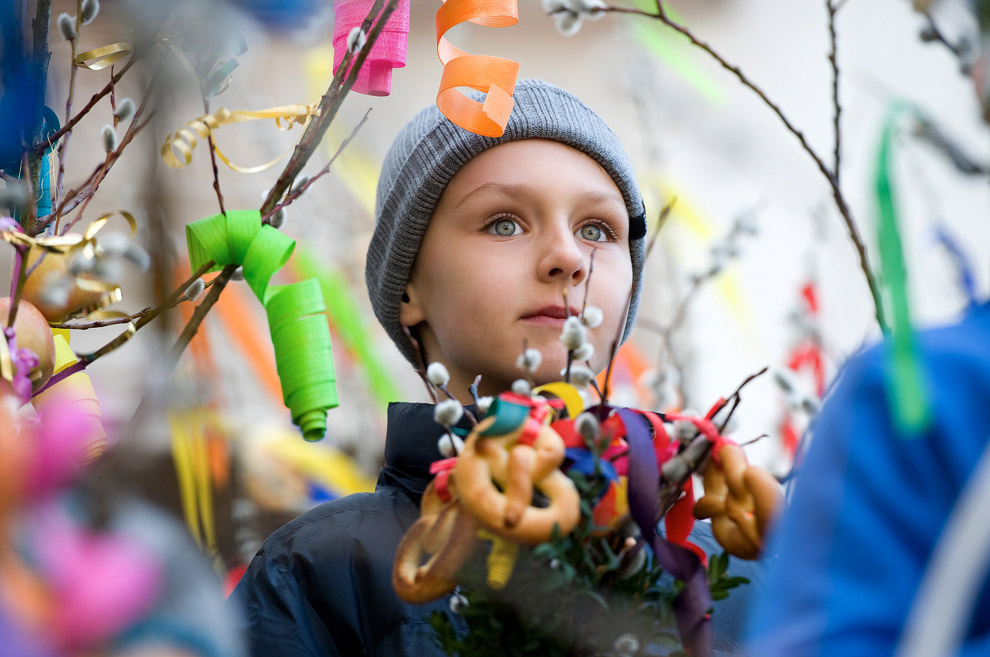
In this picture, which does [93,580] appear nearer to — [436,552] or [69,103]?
[436,552]

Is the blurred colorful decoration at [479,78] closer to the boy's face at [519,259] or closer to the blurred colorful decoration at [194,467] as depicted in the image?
the boy's face at [519,259]

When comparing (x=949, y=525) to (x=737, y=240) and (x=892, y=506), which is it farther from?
(x=737, y=240)

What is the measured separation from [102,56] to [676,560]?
530mm

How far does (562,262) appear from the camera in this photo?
0.87 metres

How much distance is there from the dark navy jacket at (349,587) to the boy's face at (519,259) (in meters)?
0.09

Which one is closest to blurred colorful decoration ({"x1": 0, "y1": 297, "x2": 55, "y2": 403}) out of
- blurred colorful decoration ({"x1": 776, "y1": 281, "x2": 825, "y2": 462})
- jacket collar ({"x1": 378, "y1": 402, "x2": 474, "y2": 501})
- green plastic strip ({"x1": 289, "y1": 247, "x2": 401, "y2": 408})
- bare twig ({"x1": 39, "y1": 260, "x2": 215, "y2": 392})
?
bare twig ({"x1": 39, "y1": 260, "x2": 215, "y2": 392})

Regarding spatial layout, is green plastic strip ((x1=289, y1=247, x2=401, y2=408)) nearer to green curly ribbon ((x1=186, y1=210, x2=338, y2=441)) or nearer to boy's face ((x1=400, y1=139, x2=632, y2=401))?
boy's face ((x1=400, y1=139, x2=632, y2=401))

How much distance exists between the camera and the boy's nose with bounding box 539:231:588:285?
34.2 inches

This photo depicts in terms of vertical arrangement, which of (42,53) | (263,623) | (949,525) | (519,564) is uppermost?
(42,53)

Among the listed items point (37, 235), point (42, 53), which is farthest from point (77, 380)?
point (42, 53)

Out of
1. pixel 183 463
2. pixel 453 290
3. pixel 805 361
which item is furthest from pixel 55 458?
pixel 805 361

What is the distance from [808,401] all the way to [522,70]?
1375mm

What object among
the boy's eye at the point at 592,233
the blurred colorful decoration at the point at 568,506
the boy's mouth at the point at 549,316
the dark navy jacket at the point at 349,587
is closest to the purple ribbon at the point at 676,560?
the blurred colorful decoration at the point at 568,506

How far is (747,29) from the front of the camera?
1.50m
